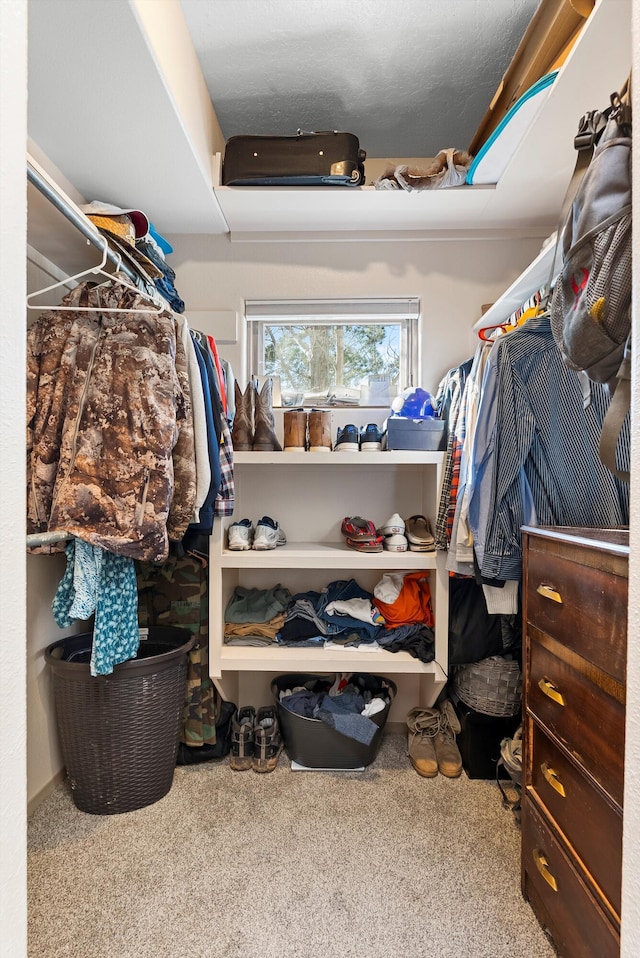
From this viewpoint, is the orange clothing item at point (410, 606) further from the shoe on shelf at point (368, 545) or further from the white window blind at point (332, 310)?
the white window blind at point (332, 310)

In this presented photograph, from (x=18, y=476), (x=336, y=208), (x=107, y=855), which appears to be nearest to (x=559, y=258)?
(x=18, y=476)

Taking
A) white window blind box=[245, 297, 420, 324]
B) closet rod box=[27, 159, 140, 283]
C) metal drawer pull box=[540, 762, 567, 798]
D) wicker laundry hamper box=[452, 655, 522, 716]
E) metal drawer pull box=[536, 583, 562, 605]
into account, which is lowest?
wicker laundry hamper box=[452, 655, 522, 716]

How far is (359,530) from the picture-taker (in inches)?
82.0

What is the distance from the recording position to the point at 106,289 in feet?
5.18

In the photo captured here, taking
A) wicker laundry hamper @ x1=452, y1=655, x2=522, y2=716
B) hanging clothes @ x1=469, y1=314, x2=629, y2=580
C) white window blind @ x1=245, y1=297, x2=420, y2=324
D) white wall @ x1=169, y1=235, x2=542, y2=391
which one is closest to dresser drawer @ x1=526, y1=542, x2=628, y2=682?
hanging clothes @ x1=469, y1=314, x2=629, y2=580

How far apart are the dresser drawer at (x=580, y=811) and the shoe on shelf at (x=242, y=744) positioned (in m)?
1.07

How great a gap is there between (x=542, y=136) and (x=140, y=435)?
1568mm

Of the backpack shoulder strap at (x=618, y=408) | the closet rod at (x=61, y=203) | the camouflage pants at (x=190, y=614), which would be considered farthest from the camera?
the camouflage pants at (x=190, y=614)

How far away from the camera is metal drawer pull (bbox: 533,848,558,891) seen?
1.13 m

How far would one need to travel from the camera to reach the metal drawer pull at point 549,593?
1.14 metres

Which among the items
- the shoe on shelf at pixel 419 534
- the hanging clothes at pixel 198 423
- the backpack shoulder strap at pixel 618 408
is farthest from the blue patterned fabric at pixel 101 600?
the backpack shoulder strap at pixel 618 408

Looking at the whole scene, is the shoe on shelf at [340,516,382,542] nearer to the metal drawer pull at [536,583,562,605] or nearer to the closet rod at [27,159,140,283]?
the metal drawer pull at [536,583,562,605]

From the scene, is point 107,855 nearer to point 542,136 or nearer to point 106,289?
point 106,289

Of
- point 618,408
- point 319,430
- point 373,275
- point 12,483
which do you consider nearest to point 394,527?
point 319,430
